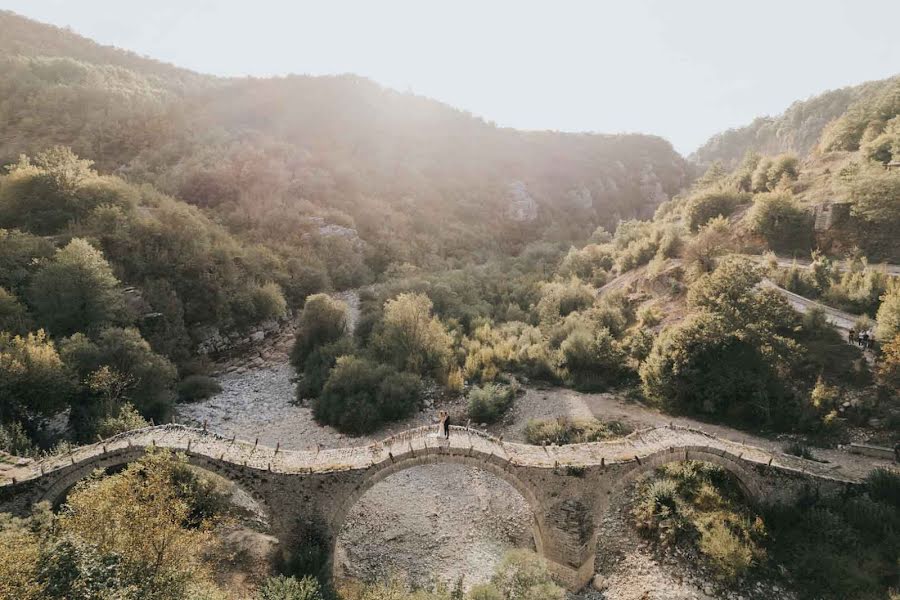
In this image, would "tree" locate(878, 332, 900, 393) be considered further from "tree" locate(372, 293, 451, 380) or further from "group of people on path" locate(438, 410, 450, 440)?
"tree" locate(372, 293, 451, 380)

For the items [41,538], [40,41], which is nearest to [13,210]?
[41,538]

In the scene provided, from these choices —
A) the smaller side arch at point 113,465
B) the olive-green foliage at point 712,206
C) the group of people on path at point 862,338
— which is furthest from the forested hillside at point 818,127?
the smaller side arch at point 113,465

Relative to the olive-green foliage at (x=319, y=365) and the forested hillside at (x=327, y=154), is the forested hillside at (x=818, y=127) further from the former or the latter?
the olive-green foliage at (x=319, y=365)

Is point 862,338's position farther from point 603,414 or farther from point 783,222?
point 783,222

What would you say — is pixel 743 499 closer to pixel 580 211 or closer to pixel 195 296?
pixel 195 296

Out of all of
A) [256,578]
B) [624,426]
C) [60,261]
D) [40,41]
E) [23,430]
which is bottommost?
[256,578]

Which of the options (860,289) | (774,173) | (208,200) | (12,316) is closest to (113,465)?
(12,316)
